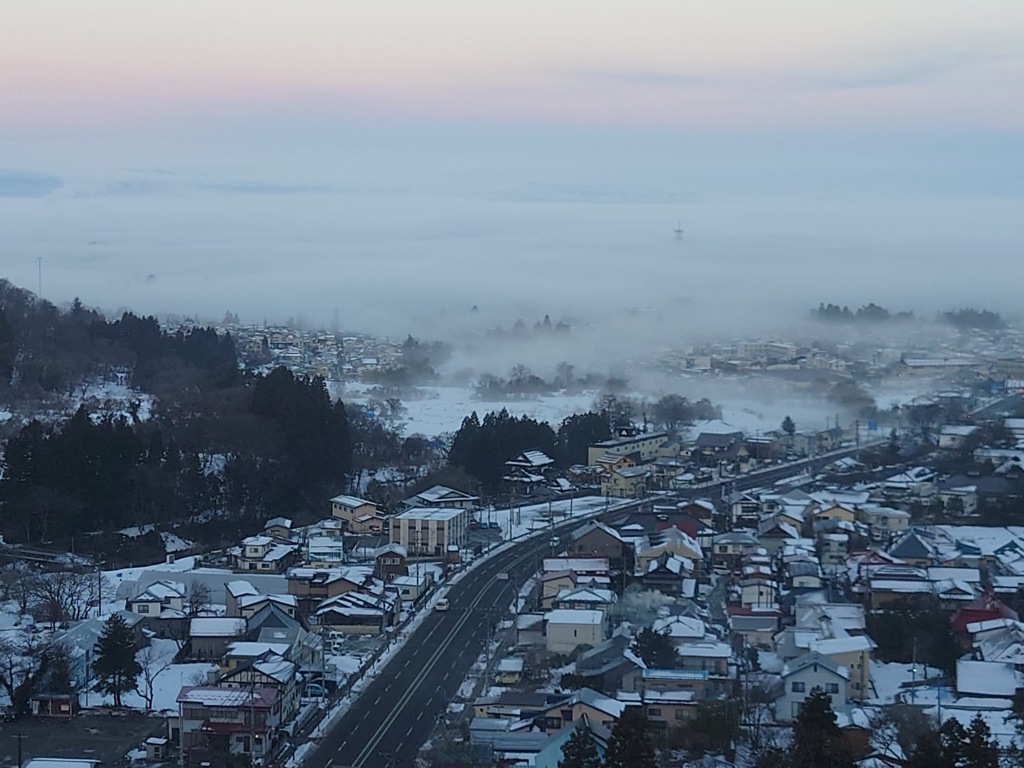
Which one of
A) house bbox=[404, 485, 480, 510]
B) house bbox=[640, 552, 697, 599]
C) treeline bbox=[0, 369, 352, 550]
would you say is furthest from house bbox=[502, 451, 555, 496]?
house bbox=[640, 552, 697, 599]

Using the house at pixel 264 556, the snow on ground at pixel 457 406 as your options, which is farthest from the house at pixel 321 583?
the snow on ground at pixel 457 406

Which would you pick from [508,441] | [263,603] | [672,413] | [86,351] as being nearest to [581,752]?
[263,603]

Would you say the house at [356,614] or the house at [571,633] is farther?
the house at [356,614]

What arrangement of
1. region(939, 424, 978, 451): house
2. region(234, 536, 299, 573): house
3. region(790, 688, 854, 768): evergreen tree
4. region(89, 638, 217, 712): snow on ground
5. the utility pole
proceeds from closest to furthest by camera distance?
region(790, 688, 854, 768): evergreen tree, the utility pole, region(89, 638, 217, 712): snow on ground, region(234, 536, 299, 573): house, region(939, 424, 978, 451): house

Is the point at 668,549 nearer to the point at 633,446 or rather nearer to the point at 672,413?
the point at 633,446

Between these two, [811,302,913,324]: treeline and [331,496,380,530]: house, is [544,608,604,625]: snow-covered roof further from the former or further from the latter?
[811,302,913,324]: treeline

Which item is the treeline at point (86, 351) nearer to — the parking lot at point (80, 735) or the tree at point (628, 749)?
the parking lot at point (80, 735)
